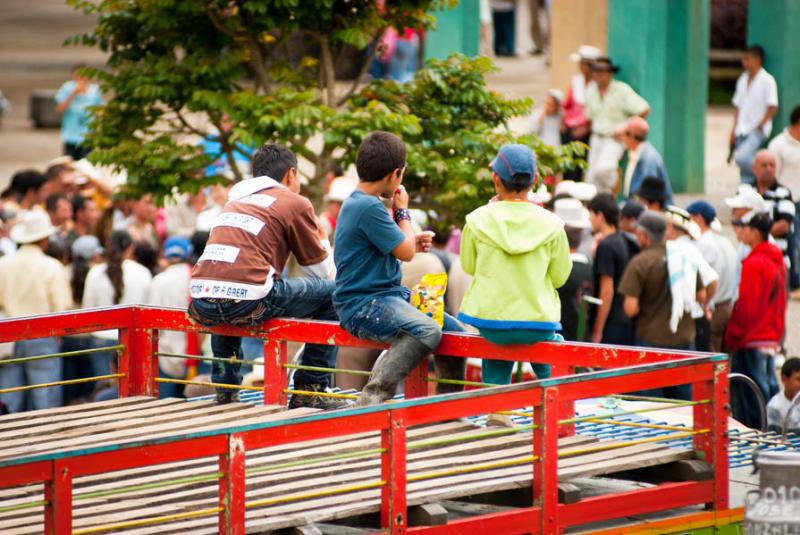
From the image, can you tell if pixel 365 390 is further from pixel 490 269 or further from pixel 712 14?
A: pixel 712 14

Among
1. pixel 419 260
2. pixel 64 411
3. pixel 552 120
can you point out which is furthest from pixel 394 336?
pixel 552 120

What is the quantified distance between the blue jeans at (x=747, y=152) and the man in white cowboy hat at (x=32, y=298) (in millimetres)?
8632

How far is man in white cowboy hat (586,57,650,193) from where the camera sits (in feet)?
55.7

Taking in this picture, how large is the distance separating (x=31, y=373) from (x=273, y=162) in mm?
4304

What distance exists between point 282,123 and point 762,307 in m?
3.93

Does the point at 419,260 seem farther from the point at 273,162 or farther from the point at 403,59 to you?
the point at 403,59

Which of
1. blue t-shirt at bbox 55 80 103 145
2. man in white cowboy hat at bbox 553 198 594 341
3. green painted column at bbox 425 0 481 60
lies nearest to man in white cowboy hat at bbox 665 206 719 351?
man in white cowboy hat at bbox 553 198 594 341

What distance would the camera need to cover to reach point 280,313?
812cm

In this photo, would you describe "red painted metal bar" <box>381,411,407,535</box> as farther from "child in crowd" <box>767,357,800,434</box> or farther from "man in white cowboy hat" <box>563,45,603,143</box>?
"man in white cowboy hat" <box>563,45,603,143</box>

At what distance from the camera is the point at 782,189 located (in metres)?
14.1

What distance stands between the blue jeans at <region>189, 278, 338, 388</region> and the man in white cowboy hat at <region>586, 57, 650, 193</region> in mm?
8985

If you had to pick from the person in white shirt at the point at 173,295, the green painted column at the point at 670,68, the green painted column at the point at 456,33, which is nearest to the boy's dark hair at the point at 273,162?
the person in white shirt at the point at 173,295

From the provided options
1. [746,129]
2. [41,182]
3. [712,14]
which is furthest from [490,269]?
[712,14]

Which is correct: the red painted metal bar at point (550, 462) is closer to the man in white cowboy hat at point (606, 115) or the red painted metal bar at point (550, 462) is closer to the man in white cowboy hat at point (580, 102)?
the man in white cowboy hat at point (606, 115)
